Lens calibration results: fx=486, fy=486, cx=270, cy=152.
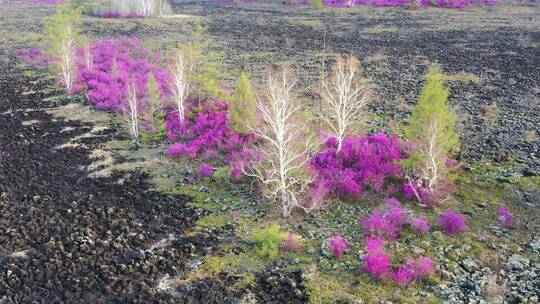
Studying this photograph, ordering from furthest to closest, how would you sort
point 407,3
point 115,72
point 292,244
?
point 407,3, point 115,72, point 292,244

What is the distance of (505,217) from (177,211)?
591 inches

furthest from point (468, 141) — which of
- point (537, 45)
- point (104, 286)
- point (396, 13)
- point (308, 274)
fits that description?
point (396, 13)

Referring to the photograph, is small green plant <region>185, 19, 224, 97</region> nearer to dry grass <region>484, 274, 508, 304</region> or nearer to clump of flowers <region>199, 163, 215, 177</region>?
clump of flowers <region>199, 163, 215, 177</region>

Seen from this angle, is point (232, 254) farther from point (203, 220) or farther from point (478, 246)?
point (478, 246)

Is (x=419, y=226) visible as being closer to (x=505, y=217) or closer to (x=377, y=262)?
(x=377, y=262)

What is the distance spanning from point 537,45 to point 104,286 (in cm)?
5854

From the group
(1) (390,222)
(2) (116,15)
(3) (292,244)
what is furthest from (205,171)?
(2) (116,15)

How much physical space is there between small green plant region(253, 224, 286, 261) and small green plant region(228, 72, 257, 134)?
31.9 ft

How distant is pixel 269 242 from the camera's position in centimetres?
2006

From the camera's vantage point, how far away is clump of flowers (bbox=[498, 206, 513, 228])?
69.6 feet

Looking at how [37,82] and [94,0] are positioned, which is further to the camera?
[94,0]

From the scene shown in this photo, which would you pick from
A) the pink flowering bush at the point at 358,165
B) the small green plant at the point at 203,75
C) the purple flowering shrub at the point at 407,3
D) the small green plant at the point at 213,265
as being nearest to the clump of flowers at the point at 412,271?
the pink flowering bush at the point at 358,165

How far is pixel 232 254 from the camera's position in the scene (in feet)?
65.6

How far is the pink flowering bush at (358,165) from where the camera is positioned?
2452 centimetres
